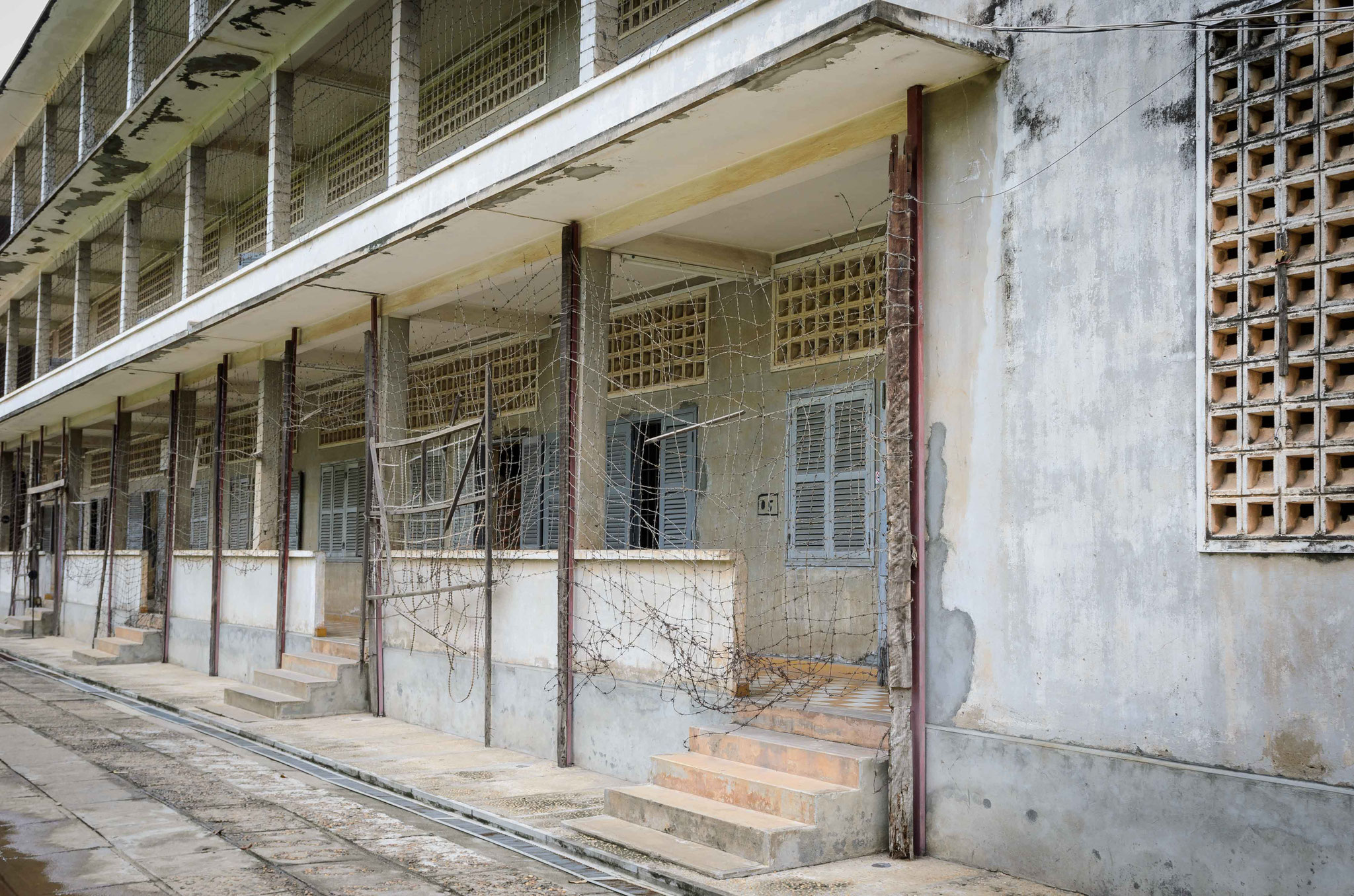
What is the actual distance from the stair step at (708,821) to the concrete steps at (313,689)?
5020 mm

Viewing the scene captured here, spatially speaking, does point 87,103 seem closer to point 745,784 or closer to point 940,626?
point 745,784

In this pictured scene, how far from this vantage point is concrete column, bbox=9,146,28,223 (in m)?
20.6

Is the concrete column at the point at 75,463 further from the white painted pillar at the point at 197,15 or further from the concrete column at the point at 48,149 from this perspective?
the white painted pillar at the point at 197,15

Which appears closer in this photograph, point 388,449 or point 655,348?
point 655,348

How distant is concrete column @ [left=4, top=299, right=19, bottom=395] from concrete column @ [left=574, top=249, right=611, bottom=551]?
16947 mm

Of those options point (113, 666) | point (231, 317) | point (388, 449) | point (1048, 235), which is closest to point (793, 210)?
point (1048, 235)

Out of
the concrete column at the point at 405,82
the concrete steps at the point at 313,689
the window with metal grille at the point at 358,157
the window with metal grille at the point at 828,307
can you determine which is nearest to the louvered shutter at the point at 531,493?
the concrete steps at the point at 313,689

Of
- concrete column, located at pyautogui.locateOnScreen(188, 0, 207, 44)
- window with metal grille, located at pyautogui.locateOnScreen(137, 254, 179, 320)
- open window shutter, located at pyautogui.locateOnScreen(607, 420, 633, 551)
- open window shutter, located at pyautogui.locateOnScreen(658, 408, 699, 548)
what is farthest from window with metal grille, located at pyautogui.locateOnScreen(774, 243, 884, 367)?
window with metal grille, located at pyautogui.locateOnScreen(137, 254, 179, 320)

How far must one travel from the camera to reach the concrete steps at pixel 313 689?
421 inches

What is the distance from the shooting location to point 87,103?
16750 mm

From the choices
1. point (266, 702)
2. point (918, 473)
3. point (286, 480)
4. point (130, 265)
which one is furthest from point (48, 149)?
point (918, 473)

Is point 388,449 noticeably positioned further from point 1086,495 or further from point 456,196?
point 1086,495

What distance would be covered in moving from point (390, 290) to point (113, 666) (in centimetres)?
787

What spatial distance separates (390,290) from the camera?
10.9m
